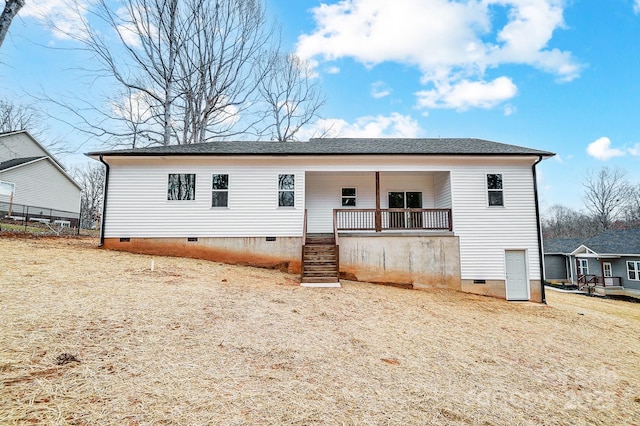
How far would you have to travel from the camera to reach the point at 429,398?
3.58 meters

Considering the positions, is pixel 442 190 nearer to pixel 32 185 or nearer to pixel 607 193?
pixel 32 185

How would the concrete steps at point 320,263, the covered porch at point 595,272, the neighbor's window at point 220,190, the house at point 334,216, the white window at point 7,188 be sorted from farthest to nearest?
the covered porch at point 595,272 → the white window at point 7,188 → the neighbor's window at point 220,190 → the house at point 334,216 → the concrete steps at point 320,263

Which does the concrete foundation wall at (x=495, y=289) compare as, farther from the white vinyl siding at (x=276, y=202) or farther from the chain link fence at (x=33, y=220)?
the chain link fence at (x=33, y=220)

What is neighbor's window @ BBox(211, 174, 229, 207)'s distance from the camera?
473 inches

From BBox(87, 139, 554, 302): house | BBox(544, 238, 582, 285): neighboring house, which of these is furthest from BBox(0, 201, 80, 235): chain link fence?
BBox(544, 238, 582, 285): neighboring house

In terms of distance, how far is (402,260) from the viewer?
11.4 meters

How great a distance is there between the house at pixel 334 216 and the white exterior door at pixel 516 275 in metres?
0.04

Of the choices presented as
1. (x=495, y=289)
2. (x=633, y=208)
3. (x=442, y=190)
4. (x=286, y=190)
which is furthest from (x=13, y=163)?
(x=633, y=208)

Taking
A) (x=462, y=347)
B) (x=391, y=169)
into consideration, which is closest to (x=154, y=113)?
(x=391, y=169)

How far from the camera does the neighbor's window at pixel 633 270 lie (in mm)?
22578

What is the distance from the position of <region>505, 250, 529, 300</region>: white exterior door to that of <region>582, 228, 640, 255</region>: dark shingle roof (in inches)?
758

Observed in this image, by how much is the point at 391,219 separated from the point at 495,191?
433cm

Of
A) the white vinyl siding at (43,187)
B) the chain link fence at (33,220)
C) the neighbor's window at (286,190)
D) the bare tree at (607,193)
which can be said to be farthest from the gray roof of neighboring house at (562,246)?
the white vinyl siding at (43,187)

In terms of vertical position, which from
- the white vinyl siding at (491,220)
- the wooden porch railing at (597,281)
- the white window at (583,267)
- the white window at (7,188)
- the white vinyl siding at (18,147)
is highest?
the white vinyl siding at (18,147)
